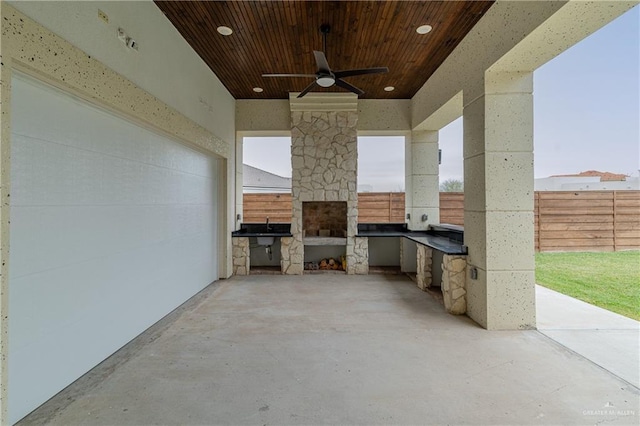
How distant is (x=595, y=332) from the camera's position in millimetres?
2906

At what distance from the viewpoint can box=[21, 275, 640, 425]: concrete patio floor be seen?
1796mm

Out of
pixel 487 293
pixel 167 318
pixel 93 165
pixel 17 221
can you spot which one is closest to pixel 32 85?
pixel 93 165

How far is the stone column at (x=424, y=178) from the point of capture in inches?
230

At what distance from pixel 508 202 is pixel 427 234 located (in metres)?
2.65

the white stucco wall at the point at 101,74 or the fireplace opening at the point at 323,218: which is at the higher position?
the white stucco wall at the point at 101,74

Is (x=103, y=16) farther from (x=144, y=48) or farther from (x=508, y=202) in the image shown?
(x=508, y=202)

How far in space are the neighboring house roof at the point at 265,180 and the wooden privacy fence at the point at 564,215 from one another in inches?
28.4

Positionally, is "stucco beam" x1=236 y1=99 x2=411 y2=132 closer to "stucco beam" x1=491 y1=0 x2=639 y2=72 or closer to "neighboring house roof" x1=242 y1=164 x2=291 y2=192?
"neighboring house roof" x1=242 y1=164 x2=291 y2=192

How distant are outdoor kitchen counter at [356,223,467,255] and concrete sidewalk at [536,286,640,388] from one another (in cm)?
123

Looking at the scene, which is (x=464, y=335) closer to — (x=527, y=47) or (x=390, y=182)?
(x=527, y=47)

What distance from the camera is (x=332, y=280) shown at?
5.27m

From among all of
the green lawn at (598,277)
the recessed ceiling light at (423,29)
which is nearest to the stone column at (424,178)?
the green lawn at (598,277)

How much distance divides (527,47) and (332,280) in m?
4.12

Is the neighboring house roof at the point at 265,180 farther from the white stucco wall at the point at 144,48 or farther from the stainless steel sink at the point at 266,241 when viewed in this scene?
the white stucco wall at the point at 144,48
